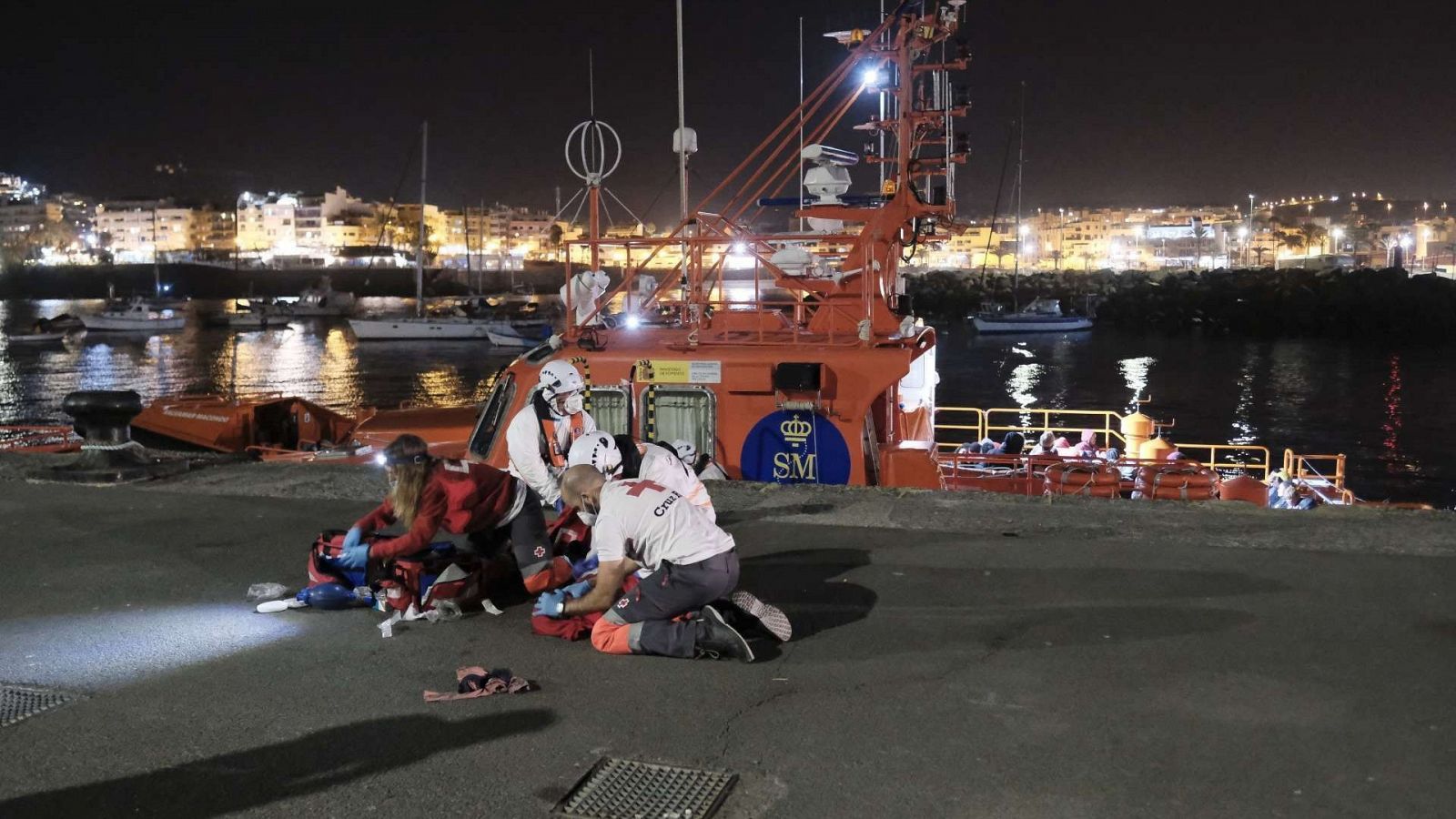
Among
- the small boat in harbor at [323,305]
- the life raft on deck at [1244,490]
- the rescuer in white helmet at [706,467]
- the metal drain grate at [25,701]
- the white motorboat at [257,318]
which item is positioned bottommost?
the life raft on deck at [1244,490]

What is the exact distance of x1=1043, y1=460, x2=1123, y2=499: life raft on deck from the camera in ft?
39.2

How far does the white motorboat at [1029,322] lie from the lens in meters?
81.6

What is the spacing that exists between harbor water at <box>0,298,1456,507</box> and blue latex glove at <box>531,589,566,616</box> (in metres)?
27.3

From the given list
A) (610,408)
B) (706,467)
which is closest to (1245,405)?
(706,467)

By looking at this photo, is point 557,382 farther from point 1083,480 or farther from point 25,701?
point 1083,480

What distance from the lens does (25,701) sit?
5.45 m

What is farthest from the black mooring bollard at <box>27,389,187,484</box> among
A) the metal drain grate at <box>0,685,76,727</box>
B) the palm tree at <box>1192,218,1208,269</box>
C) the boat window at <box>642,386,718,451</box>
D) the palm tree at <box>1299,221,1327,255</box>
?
the palm tree at <box>1299,221,1327,255</box>

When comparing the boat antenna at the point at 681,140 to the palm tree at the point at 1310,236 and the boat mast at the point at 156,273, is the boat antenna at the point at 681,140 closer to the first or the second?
the boat mast at the point at 156,273

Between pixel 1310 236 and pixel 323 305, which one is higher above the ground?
pixel 1310 236

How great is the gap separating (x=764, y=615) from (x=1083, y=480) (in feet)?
23.5

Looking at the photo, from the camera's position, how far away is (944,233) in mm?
14164

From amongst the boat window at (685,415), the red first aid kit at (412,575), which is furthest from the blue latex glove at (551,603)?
the boat window at (685,415)

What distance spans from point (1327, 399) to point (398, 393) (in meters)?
41.4

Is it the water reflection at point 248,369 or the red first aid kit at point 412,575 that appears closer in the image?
the red first aid kit at point 412,575
